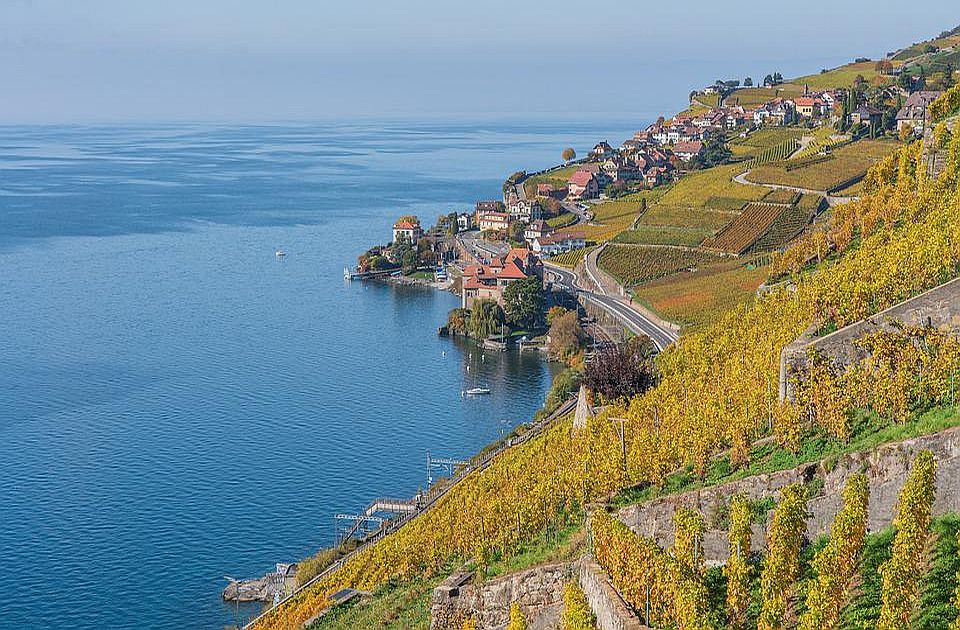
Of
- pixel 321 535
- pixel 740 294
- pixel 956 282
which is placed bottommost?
pixel 321 535

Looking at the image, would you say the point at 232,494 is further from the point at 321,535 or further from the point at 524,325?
the point at 524,325

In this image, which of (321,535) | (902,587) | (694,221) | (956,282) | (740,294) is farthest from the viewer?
(694,221)

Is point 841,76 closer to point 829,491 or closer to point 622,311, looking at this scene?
point 622,311

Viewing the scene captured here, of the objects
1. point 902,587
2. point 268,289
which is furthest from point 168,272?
point 902,587

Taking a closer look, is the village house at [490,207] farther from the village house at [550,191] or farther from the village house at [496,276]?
the village house at [496,276]

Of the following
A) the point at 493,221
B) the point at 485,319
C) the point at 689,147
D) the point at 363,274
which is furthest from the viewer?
the point at 689,147

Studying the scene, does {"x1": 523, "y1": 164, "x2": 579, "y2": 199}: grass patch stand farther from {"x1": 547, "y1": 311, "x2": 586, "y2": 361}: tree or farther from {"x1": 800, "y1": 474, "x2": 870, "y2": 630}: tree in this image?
Result: {"x1": 800, "y1": 474, "x2": 870, "y2": 630}: tree

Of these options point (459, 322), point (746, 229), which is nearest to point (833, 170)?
point (746, 229)
